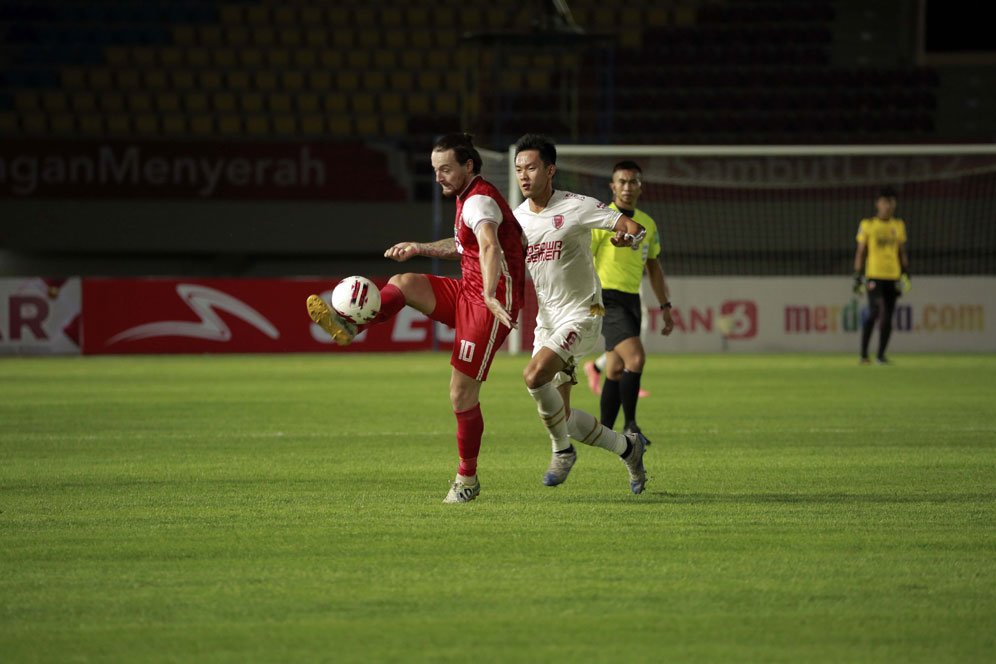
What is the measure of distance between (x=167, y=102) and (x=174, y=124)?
21.1 inches

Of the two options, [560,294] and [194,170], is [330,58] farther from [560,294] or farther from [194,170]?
[560,294]

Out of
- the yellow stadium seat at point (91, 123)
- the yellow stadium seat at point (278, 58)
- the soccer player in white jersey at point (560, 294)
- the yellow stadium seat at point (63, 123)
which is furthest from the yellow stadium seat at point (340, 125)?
the soccer player in white jersey at point (560, 294)

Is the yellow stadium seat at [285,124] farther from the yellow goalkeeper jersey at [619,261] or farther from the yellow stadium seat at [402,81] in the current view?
the yellow goalkeeper jersey at [619,261]

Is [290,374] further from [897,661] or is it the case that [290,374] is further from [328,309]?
[897,661]

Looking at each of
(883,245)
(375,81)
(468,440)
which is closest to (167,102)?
(375,81)

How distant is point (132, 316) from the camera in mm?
20875

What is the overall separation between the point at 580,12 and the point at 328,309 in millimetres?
22514

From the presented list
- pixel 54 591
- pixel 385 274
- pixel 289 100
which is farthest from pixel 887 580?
pixel 289 100

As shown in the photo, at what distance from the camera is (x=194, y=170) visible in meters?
24.1

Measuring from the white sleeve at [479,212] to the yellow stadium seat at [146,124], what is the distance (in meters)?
19.9

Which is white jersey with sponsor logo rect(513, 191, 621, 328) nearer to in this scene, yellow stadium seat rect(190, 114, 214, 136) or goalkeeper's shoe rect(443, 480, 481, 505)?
goalkeeper's shoe rect(443, 480, 481, 505)

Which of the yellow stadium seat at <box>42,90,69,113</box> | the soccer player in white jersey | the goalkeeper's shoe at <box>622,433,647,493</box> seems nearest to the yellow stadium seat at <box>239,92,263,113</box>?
the yellow stadium seat at <box>42,90,69,113</box>

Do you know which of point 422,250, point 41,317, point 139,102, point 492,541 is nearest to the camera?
point 492,541

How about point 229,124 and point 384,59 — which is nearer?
point 229,124
